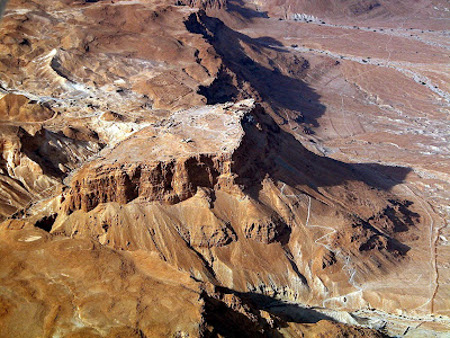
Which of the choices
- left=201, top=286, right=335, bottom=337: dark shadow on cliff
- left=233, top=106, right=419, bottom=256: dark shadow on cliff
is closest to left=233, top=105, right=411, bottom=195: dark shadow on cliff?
left=233, top=106, right=419, bottom=256: dark shadow on cliff

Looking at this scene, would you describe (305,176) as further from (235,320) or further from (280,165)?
(235,320)

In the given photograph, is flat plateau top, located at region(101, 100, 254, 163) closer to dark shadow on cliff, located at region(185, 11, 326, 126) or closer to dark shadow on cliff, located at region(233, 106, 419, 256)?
dark shadow on cliff, located at region(233, 106, 419, 256)

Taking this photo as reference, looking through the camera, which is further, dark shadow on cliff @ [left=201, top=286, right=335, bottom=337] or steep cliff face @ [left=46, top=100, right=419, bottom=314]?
steep cliff face @ [left=46, top=100, right=419, bottom=314]

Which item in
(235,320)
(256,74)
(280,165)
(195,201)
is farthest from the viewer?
(256,74)

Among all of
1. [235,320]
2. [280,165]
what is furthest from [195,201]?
[235,320]

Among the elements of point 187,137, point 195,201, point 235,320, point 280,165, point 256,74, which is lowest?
point 256,74

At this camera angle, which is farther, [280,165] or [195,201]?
[280,165]

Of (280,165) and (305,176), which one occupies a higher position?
(280,165)
